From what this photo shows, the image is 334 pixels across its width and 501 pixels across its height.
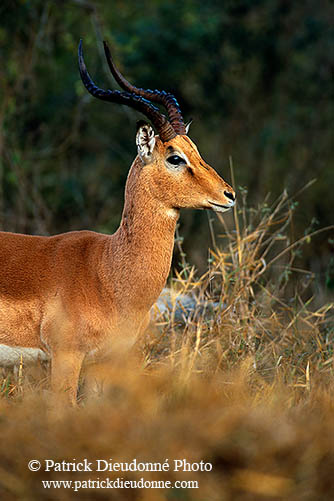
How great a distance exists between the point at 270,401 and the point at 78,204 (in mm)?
9659

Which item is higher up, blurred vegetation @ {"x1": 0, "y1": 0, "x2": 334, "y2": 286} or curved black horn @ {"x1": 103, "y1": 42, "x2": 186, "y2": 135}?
blurred vegetation @ {"x1": 0, "y1": 0, "x2": 334, "y2": 286}

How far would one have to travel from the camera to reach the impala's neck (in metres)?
4.43

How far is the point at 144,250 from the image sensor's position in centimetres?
446

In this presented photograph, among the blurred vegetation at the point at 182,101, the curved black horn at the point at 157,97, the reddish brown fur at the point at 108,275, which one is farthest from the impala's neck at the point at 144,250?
the blurred vegetation at the point at 182,101

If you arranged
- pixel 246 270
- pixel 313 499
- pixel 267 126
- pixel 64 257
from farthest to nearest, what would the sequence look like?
1. pixel 267 126
2. pixel 246 270
3. pixel 64 257
4. pixel 313 499

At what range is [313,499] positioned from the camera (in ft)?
→ 9.34

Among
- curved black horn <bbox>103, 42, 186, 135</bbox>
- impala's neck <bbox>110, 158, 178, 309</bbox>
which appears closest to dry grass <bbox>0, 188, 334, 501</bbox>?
impala's neck <bbox>110, 158, 178, 309</bbox>

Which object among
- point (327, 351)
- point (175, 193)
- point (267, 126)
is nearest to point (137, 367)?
point (175, 193)

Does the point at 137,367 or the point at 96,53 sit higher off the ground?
the point at 96,53

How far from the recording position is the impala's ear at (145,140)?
4.47 meters

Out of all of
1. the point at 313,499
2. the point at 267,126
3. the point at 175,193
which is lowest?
the point at 313,499

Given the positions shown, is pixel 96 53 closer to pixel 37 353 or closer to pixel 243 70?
pixel 243 70

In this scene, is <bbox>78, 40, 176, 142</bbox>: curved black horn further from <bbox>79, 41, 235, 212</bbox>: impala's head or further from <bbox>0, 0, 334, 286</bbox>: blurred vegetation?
<bbox>0, 0, 334, 286</bbox>: blurred vegetation

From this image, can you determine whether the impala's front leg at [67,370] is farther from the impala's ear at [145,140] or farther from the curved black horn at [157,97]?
the curved black horn at [157,97]
